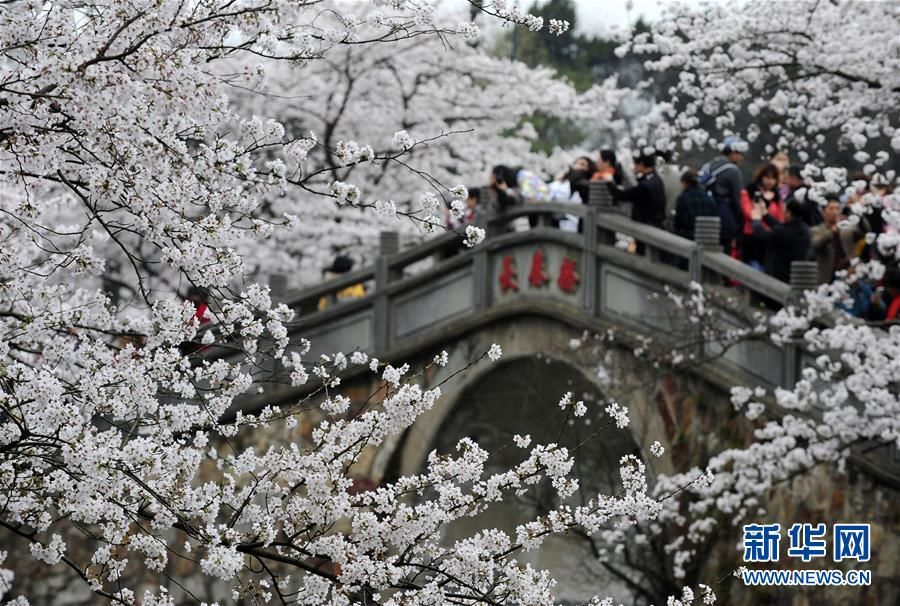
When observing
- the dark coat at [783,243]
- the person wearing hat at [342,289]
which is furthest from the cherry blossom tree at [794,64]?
the person wearing hat at [342,289]

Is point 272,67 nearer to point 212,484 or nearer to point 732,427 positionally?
point 732,427

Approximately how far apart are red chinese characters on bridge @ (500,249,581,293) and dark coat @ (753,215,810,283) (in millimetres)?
1980

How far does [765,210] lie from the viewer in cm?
1345

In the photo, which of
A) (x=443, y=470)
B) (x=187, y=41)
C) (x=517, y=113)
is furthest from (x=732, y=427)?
(x=517, y=113)

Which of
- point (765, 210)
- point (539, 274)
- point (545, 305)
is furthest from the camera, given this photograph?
point (539, 274)

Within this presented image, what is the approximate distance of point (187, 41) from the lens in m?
5.11

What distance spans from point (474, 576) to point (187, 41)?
211cm

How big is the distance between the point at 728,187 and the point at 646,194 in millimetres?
765

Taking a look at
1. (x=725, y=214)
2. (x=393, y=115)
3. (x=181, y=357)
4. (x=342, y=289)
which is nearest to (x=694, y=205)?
(x=725, y=214)

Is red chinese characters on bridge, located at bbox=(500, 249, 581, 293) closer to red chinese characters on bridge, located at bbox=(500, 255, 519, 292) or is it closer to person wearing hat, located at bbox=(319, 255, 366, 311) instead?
red chinese characters on bridge, located at bbox=(500, 255, 519, 292)

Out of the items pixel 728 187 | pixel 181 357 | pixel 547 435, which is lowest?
pixel 181 357

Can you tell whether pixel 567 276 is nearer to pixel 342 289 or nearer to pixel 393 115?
pixel 342 289

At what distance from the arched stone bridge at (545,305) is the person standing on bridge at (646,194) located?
0.20m

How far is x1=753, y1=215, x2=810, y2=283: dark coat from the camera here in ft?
41.8
